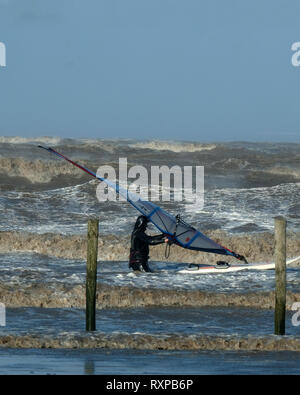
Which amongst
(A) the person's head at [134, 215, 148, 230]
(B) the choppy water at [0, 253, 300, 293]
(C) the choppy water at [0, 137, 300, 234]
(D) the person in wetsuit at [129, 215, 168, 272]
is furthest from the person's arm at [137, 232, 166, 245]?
(C) the choppy water at [0, 137, 300, 234]

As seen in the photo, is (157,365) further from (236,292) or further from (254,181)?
(254,181)

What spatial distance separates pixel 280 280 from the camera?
725 inches

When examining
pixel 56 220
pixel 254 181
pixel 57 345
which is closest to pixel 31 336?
pixel 57 345

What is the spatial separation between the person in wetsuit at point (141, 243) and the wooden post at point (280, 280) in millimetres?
7356

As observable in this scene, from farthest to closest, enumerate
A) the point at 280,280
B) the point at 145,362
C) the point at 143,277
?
1. the point at 143,277
2. the point at 280,280
3. the point at 145,362

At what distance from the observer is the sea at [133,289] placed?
16.5 metres

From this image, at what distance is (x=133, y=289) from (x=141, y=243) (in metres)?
2.21

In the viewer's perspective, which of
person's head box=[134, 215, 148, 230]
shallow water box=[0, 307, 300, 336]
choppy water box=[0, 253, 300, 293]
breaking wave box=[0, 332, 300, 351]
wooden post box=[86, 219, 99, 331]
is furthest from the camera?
person's head box=[134, 215, 148, 230]

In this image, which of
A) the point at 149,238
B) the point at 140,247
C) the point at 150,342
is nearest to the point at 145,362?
the point at 150,342

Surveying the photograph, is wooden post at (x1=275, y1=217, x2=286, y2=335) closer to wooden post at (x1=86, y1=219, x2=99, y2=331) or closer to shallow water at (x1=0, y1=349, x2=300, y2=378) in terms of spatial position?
shallow water at (x1=0, y1=349, x2=300, y2=378)

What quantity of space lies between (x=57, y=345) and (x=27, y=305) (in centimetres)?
521

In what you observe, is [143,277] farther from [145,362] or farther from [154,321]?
[145,362]

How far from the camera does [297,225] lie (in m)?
36.6

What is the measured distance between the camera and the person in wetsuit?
25734mm
